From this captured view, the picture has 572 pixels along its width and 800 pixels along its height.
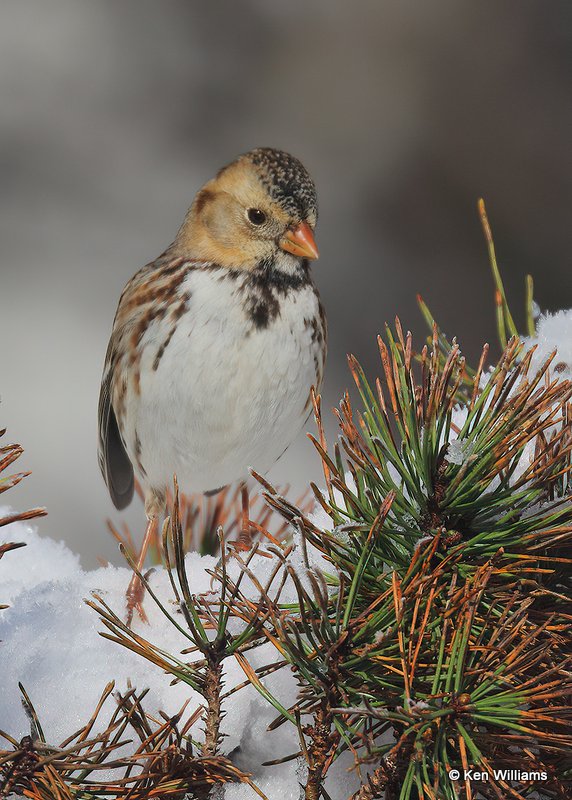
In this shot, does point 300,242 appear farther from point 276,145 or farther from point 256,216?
point 276,145

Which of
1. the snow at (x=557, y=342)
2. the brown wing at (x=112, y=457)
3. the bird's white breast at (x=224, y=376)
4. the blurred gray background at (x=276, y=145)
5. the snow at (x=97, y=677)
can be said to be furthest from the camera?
the blurred gray background at (x=276, y=145)

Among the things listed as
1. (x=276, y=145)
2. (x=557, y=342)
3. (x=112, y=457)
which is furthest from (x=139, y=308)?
(x=276, y=145)

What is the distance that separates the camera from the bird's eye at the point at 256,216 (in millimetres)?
1236

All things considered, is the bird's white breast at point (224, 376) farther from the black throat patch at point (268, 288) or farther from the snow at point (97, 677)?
the snow at point (97, 677)

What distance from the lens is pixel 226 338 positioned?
3.72 feet

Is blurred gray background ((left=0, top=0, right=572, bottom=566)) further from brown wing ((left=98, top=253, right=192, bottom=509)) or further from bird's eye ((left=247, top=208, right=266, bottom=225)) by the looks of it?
bird's eye ((left=247, top=208, right=266, bottom=225))

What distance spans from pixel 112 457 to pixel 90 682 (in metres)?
0.89

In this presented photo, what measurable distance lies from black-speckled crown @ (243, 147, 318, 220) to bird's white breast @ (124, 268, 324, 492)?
102 millimetres

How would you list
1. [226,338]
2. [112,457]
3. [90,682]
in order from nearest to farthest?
[90,682] < [226,338] < [112,457]

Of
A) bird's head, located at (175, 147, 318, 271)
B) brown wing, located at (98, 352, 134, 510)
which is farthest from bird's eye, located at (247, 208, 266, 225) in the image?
brown wing, located at (98, 352, 134, 510)

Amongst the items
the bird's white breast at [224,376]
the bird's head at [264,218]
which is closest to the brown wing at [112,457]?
the bird's white breast at [224,376]

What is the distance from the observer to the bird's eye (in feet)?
4.06

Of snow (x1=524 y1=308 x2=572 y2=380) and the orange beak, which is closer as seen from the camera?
snow (x1=524 y1=308 x2=572 y2=380)

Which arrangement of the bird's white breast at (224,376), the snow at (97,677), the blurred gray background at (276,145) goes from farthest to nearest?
the blurred gray background at (276,145) < the bird's white breast at (224,376) < the snow at (97,677)
